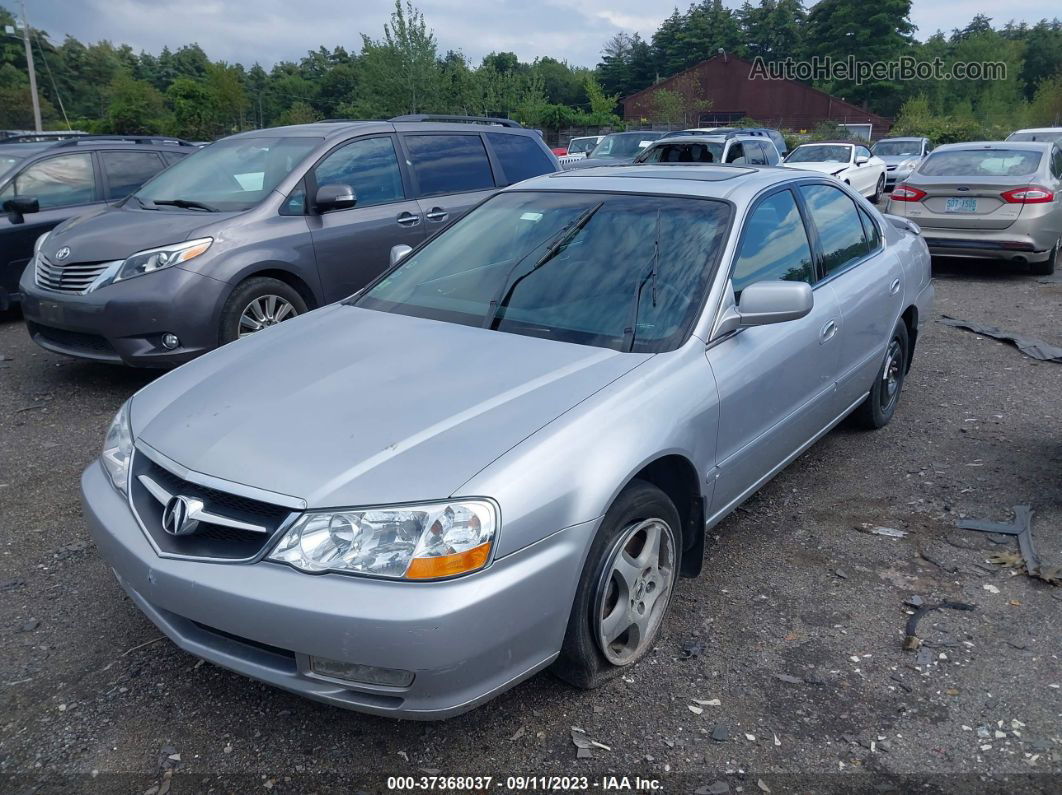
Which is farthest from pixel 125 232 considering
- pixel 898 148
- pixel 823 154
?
pixel 898 148

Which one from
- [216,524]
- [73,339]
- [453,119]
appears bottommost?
[73,339]

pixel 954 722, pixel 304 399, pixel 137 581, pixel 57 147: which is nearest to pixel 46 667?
pixel 137 581

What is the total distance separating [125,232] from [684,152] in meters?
11.2

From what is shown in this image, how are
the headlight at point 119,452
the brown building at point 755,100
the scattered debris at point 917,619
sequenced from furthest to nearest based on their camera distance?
the brown building at point 755,100 → the scattered debris at point 917,619 → the headlight at point 119,452

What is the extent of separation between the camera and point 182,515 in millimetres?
2535

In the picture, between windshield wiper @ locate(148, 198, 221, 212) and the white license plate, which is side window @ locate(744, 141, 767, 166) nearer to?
the white license plate

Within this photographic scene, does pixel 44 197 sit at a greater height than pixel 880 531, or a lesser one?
greater

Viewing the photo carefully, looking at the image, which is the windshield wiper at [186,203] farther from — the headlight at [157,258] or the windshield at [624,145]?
the windshield at [624,145]

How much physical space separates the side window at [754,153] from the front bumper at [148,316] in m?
11.7

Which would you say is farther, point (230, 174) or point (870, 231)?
point (230, 174)

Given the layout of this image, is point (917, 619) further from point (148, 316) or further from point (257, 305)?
point (148, 316)

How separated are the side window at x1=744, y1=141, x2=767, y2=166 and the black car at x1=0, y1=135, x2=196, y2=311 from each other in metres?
10.0

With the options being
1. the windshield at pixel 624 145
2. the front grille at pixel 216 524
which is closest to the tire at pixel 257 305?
the front grille at pixel 216 524

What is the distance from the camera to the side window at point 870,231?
4973mm
